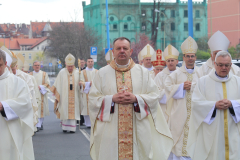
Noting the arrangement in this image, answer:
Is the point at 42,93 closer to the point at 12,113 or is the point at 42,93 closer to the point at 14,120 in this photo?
the point at 14,120

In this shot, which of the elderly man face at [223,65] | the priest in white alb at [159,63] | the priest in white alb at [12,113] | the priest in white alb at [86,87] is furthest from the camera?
the priest in white alb at [86,87]

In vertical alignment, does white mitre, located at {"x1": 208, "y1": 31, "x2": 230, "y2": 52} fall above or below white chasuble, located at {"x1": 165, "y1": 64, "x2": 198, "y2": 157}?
above

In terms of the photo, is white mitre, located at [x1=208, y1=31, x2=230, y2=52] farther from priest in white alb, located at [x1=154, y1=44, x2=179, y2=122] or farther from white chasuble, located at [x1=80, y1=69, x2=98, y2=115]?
white chasuble, located at [x1=80, y1=69, x2=98, y2=115]

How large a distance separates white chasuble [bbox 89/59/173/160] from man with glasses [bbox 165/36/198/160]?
7.51 ft

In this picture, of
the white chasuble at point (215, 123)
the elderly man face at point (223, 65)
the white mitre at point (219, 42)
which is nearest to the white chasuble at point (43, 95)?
the white mitre at point (219, 42)

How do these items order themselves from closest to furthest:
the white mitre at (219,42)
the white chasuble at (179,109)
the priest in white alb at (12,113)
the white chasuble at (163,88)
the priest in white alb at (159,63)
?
the priest in white alb at (12,113), the white mitre at (219,42), the white chasuble at (179,109), the white chasuble at (163,88), the priest in white alb at (159,63)

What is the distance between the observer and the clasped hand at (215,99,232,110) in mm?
5144

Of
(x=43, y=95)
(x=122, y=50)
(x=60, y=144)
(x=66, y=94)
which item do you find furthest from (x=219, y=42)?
(x=43, y=95)

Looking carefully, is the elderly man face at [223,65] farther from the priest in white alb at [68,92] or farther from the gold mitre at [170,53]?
the priest in white alb at [68,92]

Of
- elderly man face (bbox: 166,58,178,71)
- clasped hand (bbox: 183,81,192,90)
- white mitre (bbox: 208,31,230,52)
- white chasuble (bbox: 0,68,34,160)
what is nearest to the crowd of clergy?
white chasuble (bbox: 0,68,34,160)

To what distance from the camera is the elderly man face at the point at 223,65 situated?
5203mm

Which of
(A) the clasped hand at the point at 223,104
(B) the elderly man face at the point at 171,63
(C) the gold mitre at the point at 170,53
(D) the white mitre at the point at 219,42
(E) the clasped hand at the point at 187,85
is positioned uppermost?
(D) the white mitre at the point at 219,42

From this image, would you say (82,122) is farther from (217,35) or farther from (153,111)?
(153,111)

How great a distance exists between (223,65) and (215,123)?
0.76 metres
